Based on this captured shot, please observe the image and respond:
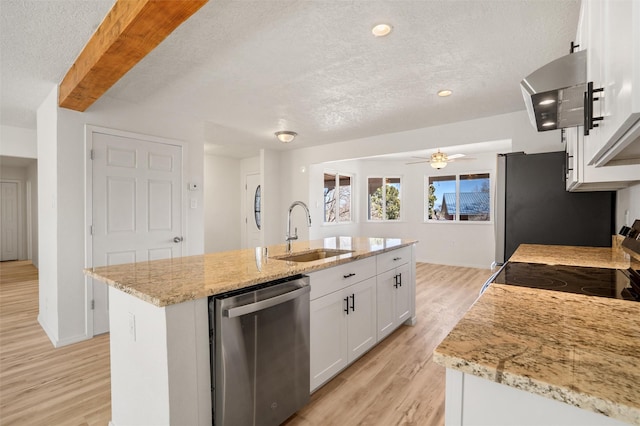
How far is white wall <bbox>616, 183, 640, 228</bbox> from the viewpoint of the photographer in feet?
6.42

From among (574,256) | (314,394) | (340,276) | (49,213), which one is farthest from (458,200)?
(49,213)

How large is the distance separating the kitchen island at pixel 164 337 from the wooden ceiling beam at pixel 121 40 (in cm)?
135

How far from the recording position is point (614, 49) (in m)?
0.72

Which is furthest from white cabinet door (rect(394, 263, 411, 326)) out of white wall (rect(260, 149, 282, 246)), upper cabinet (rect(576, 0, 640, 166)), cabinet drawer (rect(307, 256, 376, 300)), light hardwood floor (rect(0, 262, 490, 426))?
white wall (rect(260, 149, 282, 246))

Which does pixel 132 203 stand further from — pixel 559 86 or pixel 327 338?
pixel 559 86

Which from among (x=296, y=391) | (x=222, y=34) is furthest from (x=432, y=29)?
(x=296, y=391)

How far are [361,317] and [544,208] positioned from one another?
6.77ft

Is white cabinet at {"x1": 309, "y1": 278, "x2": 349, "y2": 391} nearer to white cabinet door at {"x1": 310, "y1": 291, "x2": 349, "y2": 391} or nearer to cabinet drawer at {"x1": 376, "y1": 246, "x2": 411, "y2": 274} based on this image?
white cabinet door at {"x1": 310, "y1": 291, "x2": 349, "y2": 391}

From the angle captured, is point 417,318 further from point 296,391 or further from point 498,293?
point 498,293

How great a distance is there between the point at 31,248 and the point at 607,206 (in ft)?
34.3

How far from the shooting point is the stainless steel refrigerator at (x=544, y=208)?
2.72 metres

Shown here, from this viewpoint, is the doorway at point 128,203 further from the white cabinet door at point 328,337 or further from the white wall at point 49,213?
the white cabinet door at point 328,337

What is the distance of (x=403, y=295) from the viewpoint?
10.3 feet

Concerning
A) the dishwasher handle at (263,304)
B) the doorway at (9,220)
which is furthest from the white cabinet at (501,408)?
the doorway at (9,220)
